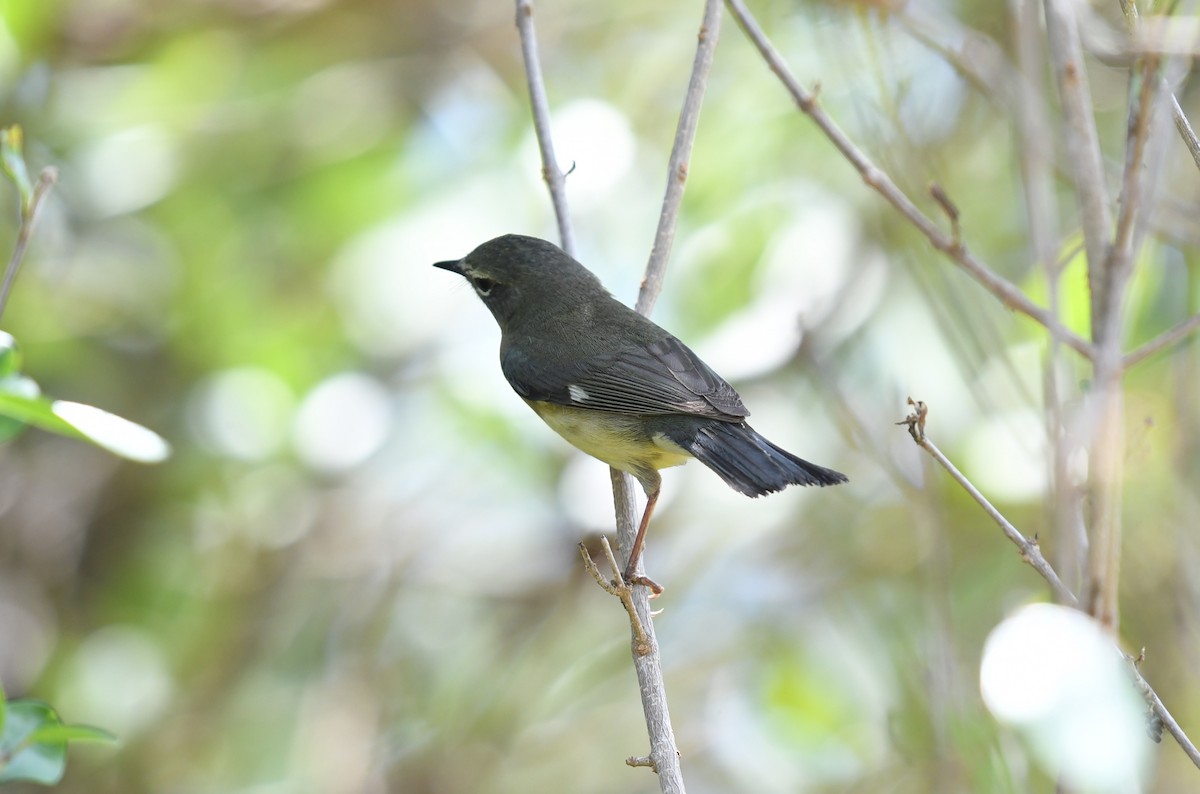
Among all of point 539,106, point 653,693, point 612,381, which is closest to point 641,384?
point 612,381

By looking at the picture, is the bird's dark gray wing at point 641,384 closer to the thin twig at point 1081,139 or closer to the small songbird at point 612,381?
the small songbird at point 612,381

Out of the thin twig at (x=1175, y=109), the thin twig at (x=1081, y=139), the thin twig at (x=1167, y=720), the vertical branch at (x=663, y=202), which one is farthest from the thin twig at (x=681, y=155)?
the thin twig at (x=1167, y=720)

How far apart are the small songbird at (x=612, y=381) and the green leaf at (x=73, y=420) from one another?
4.66 ft

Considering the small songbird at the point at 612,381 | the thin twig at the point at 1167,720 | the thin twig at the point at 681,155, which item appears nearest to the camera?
the thin twig at the point at 1167,720

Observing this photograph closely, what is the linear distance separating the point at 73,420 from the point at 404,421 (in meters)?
2.80

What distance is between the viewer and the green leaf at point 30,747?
79.0 inches

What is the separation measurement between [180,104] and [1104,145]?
382 centimetres

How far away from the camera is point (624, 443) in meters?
3.60

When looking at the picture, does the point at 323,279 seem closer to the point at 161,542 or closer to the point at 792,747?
the point at 161,542

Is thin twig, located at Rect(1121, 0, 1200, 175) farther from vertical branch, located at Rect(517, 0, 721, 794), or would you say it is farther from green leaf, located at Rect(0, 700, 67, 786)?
green leaf, located at Rect(0, 700, 67, 786)

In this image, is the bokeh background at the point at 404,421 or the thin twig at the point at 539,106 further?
the bokeh background at the point at 404,421

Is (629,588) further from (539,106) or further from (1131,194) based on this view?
(1131,194)

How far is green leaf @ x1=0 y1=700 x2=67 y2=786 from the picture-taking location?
2006 mm

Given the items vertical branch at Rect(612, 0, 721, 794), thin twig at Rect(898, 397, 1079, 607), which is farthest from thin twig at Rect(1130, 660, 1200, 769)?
vertical branch at Rect(612, 0, 721, 794)
